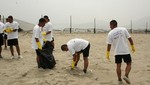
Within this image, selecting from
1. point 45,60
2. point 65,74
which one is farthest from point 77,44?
point 45,60

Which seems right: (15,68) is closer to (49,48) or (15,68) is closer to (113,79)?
(49,48)

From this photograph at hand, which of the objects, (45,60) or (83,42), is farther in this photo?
(45,60)

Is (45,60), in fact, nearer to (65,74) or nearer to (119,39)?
(65,74)

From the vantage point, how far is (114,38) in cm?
655

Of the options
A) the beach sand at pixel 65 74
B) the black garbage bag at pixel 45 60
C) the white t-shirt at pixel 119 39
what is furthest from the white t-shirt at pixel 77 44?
the white t-shirt at pixel 119 39

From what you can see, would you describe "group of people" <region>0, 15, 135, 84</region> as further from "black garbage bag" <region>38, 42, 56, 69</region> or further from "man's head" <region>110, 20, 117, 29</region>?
"black garbage bag" <region>38, 42, 56, 69</region>

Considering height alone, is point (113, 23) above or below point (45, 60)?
above

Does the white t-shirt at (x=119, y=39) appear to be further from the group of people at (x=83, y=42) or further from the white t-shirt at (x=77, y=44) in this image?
the white t-shirt at (x=77, y=44)

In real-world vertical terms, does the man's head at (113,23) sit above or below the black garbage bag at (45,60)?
above

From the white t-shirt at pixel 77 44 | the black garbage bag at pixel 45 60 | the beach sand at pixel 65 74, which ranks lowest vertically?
the beach sand at pixel 65 74

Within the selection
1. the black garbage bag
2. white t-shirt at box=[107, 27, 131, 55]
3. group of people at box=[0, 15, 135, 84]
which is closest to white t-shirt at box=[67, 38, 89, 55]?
group of people at box=[0, 15, 135, 84]

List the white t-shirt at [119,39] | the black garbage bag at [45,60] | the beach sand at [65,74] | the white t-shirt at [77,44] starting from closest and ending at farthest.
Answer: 1. the white t-shirt at [119,39]
2. the beach sand at [65,74]
3. the white t-shirt at [77,44]
4. the black garbage bag at [45,60]

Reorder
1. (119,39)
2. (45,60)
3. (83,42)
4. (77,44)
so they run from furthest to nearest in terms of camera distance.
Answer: (45,60) < (83,42) < (77,44) < (119,39)

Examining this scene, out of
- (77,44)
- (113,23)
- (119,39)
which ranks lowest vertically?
(77,44)
